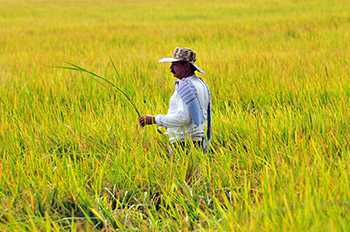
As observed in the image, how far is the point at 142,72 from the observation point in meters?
5.28

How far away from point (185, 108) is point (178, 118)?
58 millimetres

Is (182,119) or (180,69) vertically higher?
(180,69)

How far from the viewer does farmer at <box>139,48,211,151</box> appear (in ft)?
8.87

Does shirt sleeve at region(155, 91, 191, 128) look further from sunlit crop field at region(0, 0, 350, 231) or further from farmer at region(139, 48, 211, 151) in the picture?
sunlit crop field at region(0, 0, 350, 231)

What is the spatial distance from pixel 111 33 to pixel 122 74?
5413 millimetres

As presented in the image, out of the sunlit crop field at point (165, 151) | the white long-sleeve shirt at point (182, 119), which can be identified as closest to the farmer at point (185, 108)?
the white long-sleeve shirt at point (182, 119)

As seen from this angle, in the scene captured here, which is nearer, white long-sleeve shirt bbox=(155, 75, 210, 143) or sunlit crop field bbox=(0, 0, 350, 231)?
sunlit crop field bbox=(0, 0, 350, 231)

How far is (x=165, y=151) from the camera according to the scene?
9.69ft

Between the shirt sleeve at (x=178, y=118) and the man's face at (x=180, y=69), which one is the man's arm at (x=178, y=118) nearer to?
the shirt sleeve at (x=178, y=118)

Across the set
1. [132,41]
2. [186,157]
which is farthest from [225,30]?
[186,157]

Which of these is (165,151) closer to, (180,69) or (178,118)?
(178,118)

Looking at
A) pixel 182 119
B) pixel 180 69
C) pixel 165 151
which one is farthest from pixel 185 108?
pixel 165 151

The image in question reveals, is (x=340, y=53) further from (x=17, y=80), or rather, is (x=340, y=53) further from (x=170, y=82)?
(x=17, y=80)

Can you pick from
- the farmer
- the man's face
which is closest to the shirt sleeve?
the farmer
